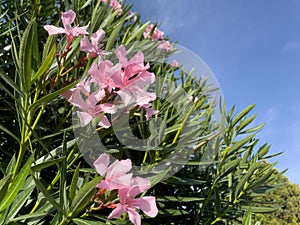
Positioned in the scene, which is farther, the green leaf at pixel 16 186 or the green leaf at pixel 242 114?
the green leaf at pixel 242 114

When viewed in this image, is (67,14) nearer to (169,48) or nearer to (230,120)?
(230,120)

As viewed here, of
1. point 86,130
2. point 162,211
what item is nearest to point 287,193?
point 162,211

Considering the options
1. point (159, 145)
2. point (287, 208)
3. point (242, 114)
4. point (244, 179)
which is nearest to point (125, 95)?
point (159, 145)

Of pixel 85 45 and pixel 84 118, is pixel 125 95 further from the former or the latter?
pixel 85 45

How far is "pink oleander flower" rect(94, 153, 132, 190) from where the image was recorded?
0.79 metres

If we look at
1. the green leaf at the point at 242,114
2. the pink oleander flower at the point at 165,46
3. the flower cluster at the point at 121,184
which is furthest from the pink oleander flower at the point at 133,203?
the pink oleander flower at the point at 165,46

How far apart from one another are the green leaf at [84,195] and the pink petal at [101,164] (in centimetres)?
4

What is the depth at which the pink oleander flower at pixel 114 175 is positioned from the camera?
79 centimetres

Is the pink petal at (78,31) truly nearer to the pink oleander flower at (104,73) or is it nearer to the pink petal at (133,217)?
the pink oleander flower at (104,73)

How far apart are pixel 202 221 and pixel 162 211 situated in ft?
1.18

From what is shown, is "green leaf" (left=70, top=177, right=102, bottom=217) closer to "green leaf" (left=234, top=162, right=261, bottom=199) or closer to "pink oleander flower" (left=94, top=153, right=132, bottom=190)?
"pink oleander flower" (left=94, top=153, right=132, bottom=190)

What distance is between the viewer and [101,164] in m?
0.80

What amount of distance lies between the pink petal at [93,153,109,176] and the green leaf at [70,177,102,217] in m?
0.04

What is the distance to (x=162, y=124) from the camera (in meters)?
1.49
